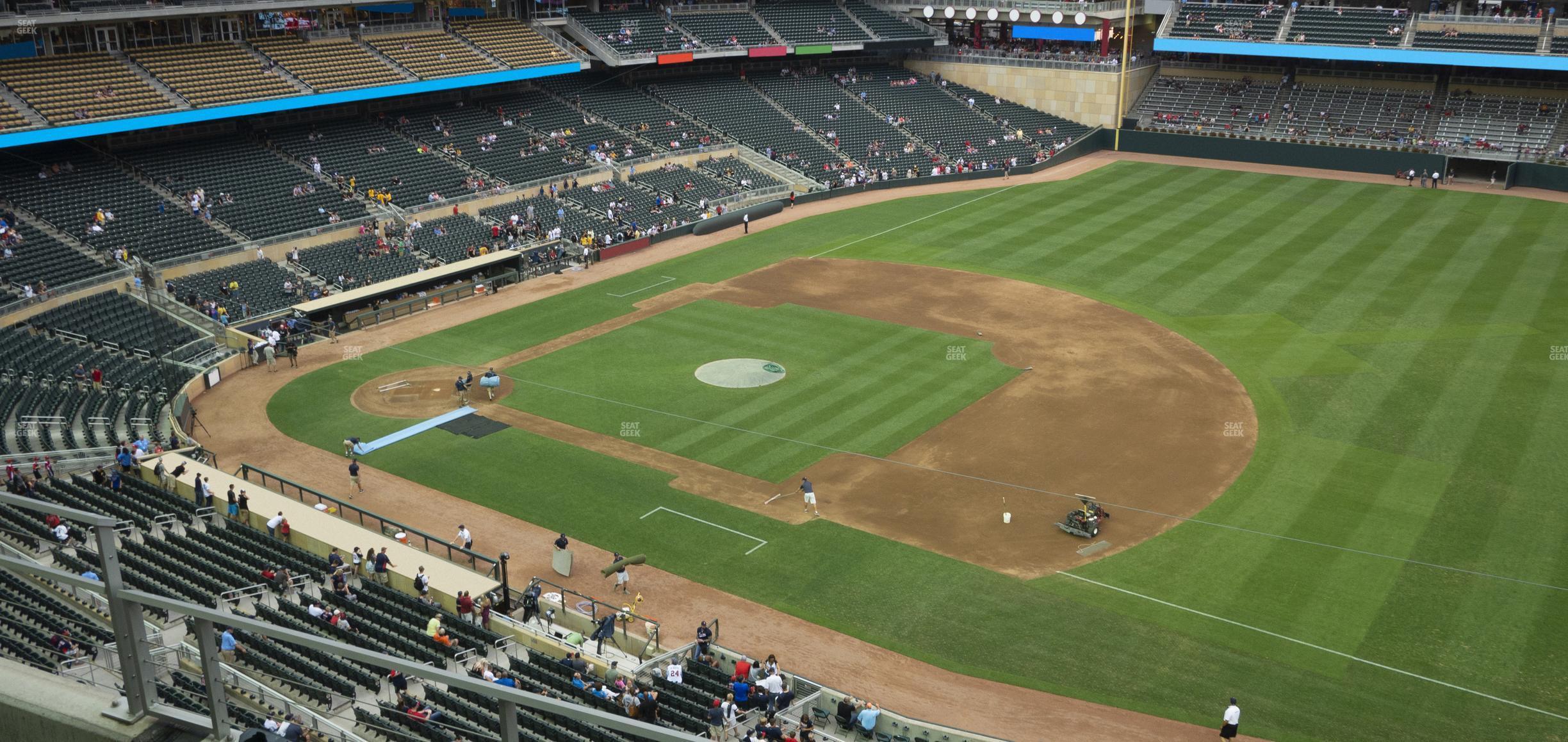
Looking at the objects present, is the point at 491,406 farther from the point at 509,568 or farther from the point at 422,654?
the point at 422,654

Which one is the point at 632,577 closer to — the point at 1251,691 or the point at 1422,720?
the point at 1251,691

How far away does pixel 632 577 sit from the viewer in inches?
1224

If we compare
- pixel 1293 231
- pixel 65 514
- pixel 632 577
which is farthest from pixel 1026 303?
pixel 65 514

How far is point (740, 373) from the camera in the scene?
148 feet

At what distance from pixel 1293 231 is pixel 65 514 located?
6533 cm

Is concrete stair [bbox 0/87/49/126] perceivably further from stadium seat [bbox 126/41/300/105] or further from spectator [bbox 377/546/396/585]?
spectator [bbox 377/546/396/585]

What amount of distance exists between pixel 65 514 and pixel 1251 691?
80.3ft

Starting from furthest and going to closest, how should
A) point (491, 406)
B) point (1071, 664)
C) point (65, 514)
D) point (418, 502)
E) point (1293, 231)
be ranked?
point (1293, 231) → point (491, 406) → point (418, 502) → point (1071, 664) → point (65, 514)

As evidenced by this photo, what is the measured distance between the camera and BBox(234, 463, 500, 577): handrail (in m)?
30.8

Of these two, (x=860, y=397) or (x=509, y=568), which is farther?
(x=860, y=397)

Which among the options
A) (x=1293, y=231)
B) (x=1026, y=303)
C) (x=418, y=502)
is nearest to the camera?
(x=418, y=502)

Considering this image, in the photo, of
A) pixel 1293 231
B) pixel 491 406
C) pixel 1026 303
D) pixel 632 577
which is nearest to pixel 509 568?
pixel 632 577

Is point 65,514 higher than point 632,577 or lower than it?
higher

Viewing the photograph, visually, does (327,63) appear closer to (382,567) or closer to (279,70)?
(279,70)
